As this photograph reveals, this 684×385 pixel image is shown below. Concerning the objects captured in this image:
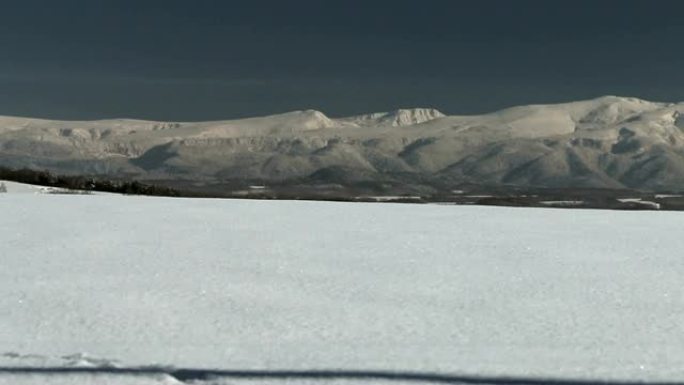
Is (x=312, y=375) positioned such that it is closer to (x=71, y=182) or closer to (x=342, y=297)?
(x=342, y=297)

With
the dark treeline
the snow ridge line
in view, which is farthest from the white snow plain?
the dark treeline

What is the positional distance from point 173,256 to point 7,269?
181 centimetres

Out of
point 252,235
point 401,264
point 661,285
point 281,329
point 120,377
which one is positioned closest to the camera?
point 120,377

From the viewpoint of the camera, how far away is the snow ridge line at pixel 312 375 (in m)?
5.16

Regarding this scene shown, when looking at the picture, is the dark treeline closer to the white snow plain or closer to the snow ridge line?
the white snow plain

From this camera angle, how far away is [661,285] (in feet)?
27.2

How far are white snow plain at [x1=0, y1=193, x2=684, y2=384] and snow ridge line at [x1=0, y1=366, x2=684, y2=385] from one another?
99mm

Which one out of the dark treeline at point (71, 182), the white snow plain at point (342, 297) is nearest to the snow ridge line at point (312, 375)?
the white snow plain at point (342, 297)

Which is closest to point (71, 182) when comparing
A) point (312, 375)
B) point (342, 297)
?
point (342, 297)

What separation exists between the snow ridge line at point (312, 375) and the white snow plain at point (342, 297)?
3.9 inches

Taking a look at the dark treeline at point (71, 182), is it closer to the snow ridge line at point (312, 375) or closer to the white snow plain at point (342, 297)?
the white snow plain at point (342, 297)

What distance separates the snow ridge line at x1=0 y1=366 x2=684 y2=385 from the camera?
203 inches

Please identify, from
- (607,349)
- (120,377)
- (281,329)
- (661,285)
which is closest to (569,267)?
(661,285)

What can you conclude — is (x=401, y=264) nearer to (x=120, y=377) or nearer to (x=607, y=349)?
(x=607, y=349)
